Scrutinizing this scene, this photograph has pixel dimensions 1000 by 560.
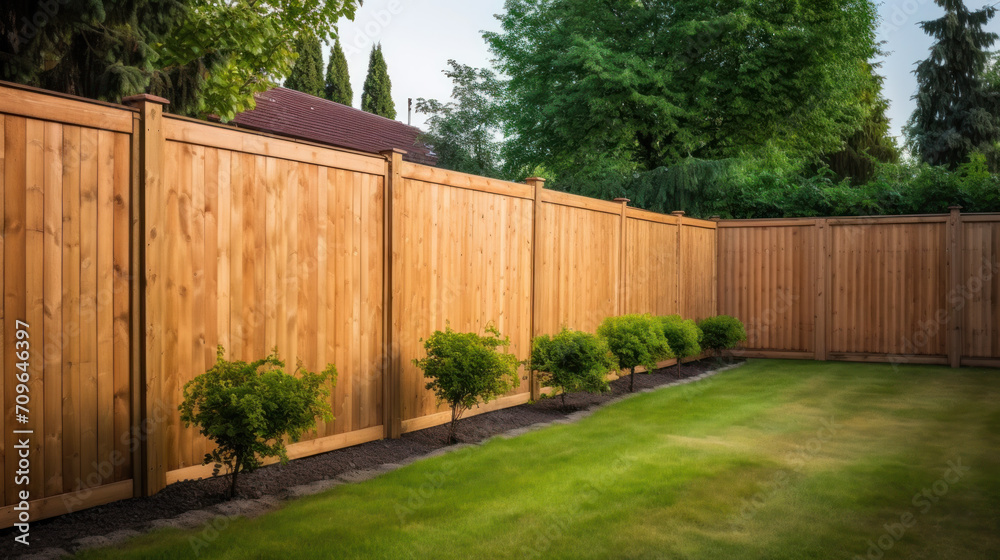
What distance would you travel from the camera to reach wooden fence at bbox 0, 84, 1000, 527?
3.49m

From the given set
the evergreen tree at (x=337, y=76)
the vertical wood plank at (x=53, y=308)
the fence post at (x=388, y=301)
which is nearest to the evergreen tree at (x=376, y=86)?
the evergreen tree at (x=337, y=76)

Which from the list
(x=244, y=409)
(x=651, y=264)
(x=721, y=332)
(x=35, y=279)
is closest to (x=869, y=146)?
(x=721, y=332)

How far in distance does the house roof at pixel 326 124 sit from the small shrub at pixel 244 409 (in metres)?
9.99

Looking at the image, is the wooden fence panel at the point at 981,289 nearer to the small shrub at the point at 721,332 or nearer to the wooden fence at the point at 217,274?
the small shrub at the point at 721,332

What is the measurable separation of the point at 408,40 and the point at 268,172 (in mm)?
10701

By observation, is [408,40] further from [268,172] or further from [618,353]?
[268,172]

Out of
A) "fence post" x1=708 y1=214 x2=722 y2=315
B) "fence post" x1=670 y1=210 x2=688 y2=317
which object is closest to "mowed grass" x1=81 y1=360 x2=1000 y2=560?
"fence post" x1=670 y1=210 x2=688 y2=317

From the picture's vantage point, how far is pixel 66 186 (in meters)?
3.57

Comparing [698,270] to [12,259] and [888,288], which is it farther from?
[12,259]

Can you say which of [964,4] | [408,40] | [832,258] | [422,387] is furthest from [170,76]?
[964,4]

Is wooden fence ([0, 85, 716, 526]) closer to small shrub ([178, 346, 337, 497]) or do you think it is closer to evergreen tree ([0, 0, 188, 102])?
small shrub ([178, 346, 337, 497])

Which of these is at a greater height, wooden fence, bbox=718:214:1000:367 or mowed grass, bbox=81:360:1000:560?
wooden fence, bbox=718:214:1000:367

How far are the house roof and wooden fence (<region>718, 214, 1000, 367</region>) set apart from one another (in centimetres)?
762

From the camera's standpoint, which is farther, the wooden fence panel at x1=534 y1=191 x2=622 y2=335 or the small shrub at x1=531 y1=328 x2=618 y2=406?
the wooden fence panel at x1=534 y1=191 x2=622 y2=335
